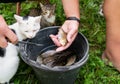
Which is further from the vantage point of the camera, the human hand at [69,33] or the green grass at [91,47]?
the green grass at [91,47]

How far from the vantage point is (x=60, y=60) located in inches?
89.0

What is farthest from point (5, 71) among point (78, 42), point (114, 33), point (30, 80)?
point (114, 33)

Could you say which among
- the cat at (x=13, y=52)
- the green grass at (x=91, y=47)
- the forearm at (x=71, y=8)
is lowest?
the green grass at (x=91, y=47)

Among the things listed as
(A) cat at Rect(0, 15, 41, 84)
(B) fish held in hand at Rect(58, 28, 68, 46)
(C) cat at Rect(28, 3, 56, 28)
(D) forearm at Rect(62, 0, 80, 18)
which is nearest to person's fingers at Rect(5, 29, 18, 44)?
(A) cat at Rect(0, 15, 41, 84)

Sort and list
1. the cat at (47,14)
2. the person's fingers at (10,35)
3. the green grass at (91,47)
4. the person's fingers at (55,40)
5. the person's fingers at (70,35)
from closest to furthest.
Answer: the person's fingers at (10,35) → the person's fingers at (70,35) → the person's fingers at (55,40) → the green grass at (91,47) → the cat at (47,14)

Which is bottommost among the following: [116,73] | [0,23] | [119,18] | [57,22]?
[116,73]

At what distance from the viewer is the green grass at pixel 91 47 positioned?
7.84 ft

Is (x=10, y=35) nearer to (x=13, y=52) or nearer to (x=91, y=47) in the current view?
(x=13, y=52)

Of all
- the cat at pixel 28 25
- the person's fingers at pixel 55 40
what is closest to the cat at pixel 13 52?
the cat at pixel 28 25

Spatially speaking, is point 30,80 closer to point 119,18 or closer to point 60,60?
point 60,60

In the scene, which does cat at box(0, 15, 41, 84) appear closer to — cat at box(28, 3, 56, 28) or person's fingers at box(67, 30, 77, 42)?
person's fingers at box(67, 30, 77, 42)

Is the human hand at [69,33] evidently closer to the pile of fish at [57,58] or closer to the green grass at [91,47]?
the pile of fish at [57,58]

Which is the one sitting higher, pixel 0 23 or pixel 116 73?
pixel 0 23

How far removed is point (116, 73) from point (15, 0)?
3.14 ft
